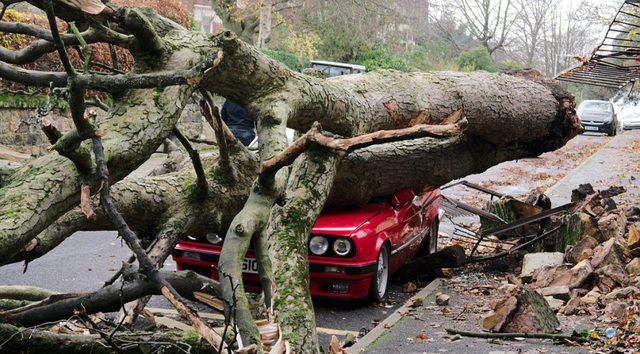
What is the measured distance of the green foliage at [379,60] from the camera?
36125 millimetres

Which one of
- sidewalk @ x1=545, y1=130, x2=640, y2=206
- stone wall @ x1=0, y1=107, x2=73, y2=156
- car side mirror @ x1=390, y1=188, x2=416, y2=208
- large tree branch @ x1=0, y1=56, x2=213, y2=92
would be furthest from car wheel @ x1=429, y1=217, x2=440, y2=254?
stone wall @ x1=0, y1=107, x2=73, y2=156

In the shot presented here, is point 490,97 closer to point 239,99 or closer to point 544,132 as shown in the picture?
point 544,132

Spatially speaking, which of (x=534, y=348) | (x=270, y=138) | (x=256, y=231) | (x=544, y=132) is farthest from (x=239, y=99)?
(x=544, y=132)

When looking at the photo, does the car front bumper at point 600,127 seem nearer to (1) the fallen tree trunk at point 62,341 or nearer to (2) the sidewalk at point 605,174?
(2) the sidewalk at point 605,174

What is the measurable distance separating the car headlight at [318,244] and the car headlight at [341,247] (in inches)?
3.4

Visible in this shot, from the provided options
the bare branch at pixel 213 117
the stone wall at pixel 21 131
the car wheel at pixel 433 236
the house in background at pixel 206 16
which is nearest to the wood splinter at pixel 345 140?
the bare branch at pixel 213 117

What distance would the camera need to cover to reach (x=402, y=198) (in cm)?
787

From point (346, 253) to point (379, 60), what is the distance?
30.7 metres

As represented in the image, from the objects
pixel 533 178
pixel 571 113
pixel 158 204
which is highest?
pixel 571 113

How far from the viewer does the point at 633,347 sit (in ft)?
16.2

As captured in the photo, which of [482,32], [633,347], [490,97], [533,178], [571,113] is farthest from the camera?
[482,32]

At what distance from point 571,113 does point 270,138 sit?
16.0 feet

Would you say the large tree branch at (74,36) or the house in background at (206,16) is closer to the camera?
the large tree branch at (74,36)

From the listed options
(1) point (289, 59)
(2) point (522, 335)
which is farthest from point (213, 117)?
(1) point (289, 59)
